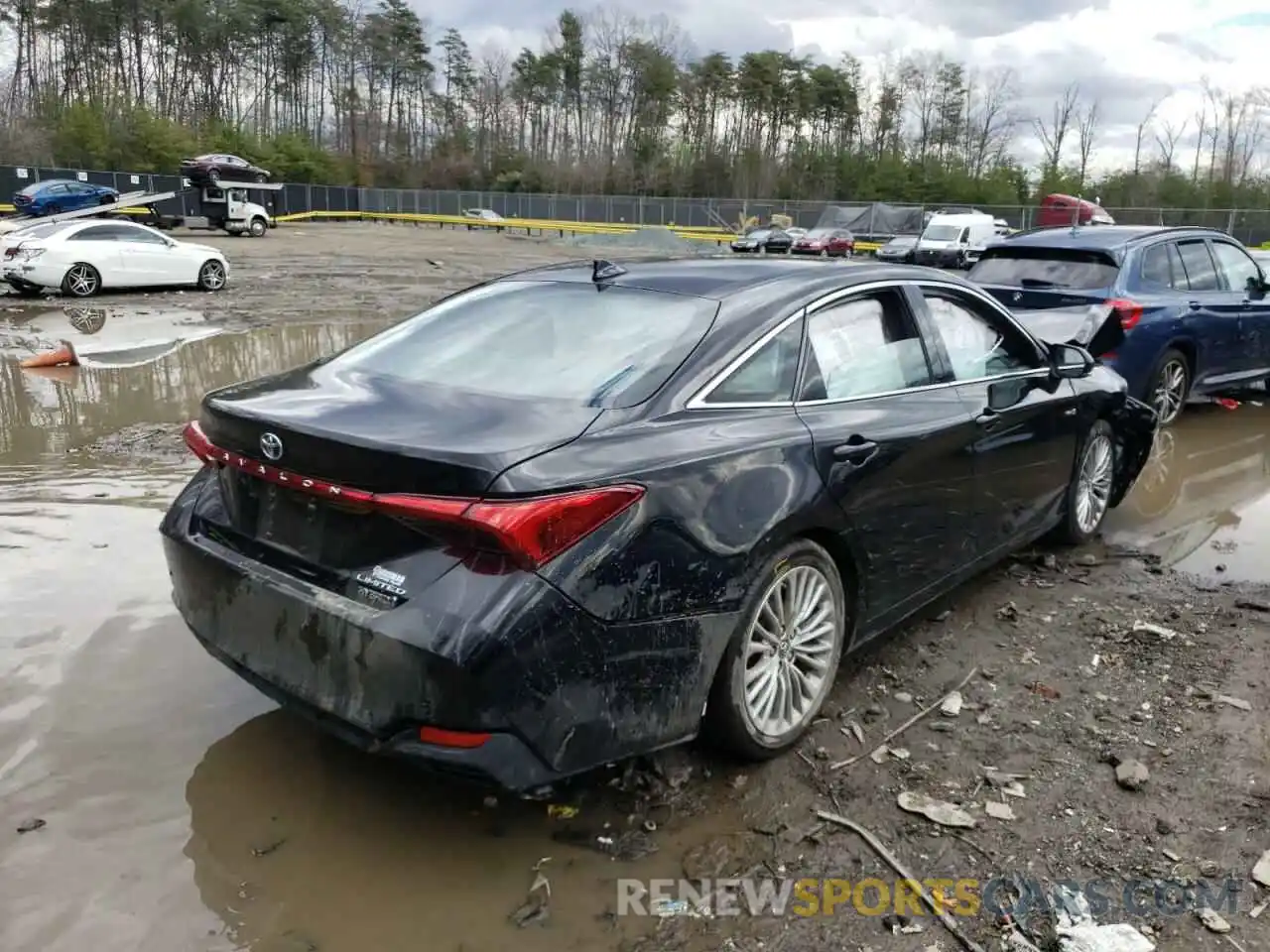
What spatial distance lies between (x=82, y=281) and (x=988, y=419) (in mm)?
17281

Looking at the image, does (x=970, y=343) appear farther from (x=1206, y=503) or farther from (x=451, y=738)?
(x=1206, y=503)

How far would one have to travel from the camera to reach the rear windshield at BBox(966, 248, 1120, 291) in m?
7.73

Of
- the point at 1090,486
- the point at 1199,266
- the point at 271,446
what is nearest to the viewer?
the point at 271,446

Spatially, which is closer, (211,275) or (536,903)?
(536,903)

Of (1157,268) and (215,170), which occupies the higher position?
(215,170)

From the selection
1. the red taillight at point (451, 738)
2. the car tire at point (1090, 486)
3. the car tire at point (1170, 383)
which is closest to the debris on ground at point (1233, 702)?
the car tire at point (1090, 486)

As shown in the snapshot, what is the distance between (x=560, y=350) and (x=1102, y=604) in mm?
3063

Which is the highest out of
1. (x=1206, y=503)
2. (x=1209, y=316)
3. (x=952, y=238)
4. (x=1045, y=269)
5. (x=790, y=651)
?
(x=952, y=238)

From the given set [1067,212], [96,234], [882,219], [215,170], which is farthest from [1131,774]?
[882,219]

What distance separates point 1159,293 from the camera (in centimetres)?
782

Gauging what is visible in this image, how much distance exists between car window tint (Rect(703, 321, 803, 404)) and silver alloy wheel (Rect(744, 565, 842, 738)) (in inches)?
22.8

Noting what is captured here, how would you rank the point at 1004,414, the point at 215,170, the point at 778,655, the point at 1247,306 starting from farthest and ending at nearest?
the point at 215,170
the point at 1247,306
the point at 1004,414
the point at 778,655

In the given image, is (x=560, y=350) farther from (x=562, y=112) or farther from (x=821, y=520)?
(x=562, y=112)

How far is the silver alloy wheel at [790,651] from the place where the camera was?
3102 millimetres
